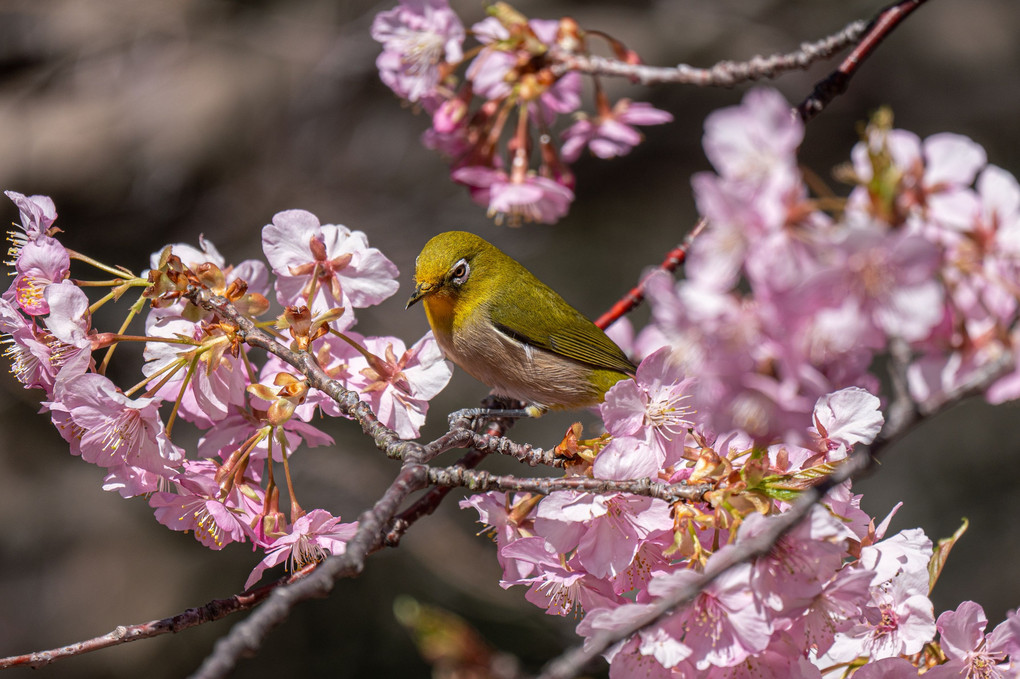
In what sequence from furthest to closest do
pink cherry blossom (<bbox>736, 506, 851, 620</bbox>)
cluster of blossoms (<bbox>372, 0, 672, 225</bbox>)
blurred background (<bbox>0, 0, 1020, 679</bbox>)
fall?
blurred background (<bbox>0, 0, 1020, 679</bbox>)
cluster of blossoms (<bbox>372, 0, 672, 225</bbox>)
pink cherry blossom (<bbox>736, 506, 851, 620</bbox>)

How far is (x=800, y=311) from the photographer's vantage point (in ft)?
1.99

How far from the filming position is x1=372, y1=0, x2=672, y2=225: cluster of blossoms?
1.65 meters

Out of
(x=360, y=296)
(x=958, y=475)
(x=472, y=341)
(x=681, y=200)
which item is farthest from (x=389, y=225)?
(x=958, y=475)

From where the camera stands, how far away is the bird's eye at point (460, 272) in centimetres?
233

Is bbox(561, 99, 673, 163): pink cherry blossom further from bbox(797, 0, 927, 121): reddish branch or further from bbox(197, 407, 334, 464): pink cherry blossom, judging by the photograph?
bbox(197, 407, 334, 464): pink cherry blossom

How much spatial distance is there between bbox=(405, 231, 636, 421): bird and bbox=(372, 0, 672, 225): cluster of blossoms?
0.46m

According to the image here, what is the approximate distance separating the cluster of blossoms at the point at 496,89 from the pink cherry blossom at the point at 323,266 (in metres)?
0.47

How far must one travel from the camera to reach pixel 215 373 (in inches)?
47.4

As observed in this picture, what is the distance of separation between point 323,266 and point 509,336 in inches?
42.7

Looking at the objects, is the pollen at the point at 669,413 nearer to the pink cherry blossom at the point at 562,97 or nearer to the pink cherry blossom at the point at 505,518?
the pink cherry blossom at the point at 505,518

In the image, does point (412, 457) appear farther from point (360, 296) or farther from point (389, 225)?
point (389, 225)

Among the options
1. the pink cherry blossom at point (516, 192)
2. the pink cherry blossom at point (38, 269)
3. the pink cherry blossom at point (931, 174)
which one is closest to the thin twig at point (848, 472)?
the pink cherry blossom at point (931, 174)

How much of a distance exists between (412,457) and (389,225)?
12.1 ft

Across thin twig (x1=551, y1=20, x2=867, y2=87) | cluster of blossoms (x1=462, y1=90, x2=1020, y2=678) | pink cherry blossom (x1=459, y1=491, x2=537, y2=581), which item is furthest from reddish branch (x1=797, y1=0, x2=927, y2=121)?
pink cherry blossom (x1=459, y1=491, x2=537, y2=581)
